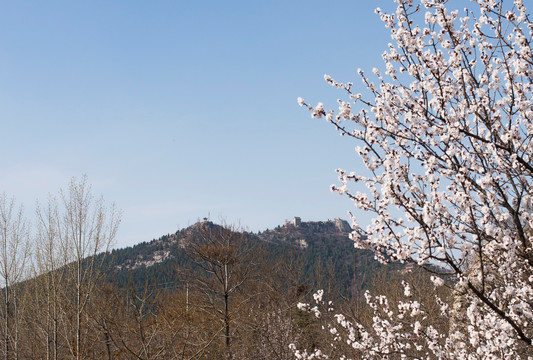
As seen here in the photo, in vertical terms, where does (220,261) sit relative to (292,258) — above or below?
below

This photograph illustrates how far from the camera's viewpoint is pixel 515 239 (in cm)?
396

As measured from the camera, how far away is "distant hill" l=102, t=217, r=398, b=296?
18.7 meters

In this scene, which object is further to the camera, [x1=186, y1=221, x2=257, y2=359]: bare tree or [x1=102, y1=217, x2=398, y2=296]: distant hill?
[x1=102, y1=217, x2=398, y2=296]: distant hill

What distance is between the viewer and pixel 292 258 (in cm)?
2342

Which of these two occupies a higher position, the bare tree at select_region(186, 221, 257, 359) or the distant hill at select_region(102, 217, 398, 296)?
the distant hill at select_region(102, 217, 398, 296)

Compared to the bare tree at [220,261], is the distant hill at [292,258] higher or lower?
higher

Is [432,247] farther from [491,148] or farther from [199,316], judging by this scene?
[199,316]

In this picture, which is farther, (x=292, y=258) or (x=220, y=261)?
(x=292, y=258)

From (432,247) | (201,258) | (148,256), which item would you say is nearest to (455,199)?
(432,247)

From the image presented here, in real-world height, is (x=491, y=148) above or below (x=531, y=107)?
below

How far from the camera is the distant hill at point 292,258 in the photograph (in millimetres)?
18703

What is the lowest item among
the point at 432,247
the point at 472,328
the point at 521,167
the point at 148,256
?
the point at 472,328

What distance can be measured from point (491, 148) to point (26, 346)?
75.8 ft

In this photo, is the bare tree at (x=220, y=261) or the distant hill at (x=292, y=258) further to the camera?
the distant hill at (x=292, y=258)
